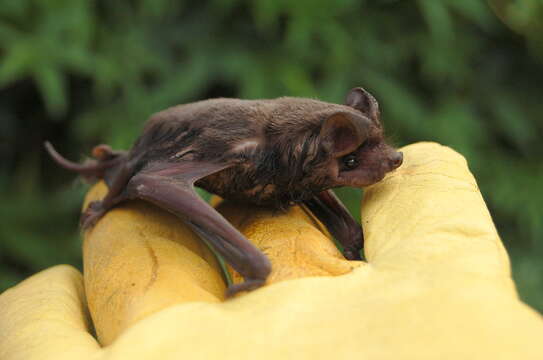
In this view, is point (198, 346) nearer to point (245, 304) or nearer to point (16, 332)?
point (245, 304)

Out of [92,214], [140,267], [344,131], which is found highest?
[344,131]

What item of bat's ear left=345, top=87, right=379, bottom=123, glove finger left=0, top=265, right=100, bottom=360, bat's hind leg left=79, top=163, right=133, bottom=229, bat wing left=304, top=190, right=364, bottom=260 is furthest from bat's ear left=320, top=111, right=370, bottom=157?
glove finger left=0, top=265, right=100, bottom=360

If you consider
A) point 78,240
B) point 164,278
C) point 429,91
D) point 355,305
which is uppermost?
point 355,305

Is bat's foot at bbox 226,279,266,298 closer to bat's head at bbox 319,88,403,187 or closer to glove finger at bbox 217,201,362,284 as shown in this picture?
glove finger at bbox 217,201,362,284

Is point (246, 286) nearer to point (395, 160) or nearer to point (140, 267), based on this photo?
point (140, 267)

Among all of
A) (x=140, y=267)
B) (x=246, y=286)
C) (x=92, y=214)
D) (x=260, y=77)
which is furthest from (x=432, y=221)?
(x=260, y=77)

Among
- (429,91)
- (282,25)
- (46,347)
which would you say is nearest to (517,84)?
(429,91)
